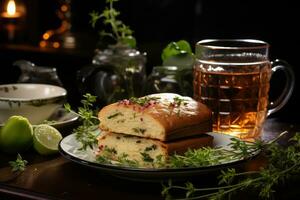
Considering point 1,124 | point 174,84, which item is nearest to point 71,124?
point 1,124

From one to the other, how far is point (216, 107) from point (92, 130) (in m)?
0.31

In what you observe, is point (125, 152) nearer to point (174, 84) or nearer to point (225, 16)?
point (174, 84)

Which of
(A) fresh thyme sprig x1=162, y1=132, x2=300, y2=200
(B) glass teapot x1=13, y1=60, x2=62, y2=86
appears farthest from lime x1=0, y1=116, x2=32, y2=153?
(B) glass teapot x1=13, y1=60, x2=62, y2=86

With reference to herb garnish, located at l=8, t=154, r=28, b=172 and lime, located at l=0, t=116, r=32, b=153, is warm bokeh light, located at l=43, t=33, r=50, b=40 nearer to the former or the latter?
lime, located at l=0, t=116, r=32, b=153

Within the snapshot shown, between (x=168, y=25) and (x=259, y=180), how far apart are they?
353 centimetres

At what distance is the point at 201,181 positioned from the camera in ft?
3.66

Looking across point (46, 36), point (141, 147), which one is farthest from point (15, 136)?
point (46, 36)

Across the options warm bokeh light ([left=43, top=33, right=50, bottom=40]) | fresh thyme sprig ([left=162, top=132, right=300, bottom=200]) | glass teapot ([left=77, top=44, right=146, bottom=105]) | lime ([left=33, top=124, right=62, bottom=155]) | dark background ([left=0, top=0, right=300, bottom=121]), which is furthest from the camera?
warm bokeh light ([left=43, top=33, right=50, bottom=40])

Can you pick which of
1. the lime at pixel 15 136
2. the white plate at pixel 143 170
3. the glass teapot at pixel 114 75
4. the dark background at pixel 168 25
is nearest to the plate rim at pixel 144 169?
the white plate at pixel 143 170

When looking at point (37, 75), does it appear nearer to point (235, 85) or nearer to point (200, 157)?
point (235, 85)

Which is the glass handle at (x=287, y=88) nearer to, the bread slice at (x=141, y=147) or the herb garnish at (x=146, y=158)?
the bread slice at (x=141, y=147)

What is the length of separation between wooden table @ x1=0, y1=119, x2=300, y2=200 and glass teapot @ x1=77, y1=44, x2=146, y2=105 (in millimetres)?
469

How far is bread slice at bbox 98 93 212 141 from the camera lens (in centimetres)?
114

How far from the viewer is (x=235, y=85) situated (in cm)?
→ 143
